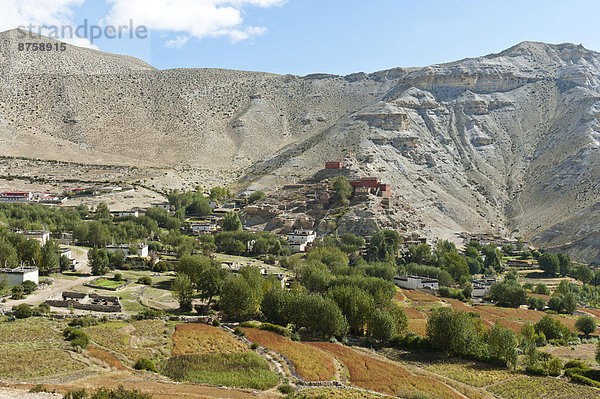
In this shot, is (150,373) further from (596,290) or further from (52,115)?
(52,115)

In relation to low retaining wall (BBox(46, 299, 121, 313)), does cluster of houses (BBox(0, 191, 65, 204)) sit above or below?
above

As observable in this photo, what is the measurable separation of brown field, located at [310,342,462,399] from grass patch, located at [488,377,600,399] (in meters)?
4.73

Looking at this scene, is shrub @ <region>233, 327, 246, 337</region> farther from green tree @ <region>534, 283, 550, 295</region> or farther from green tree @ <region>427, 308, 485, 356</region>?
green tree @ <region>534, 283, 550, 295</region>

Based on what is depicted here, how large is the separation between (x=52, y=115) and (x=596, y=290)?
171m

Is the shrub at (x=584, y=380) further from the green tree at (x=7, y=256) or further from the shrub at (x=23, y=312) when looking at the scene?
the green tree at (x=7, y=256)

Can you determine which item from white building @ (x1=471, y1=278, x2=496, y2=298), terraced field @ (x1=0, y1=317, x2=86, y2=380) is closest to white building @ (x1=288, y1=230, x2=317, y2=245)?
white building @ (x1=471, y1=278, x2=496, y2=298)

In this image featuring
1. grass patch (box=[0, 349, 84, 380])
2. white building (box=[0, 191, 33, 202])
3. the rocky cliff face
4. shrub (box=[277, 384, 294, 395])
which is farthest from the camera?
the rocky cliff face

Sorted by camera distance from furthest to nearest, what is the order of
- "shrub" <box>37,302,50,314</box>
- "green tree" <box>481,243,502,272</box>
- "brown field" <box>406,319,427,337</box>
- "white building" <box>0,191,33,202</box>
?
"white building" <box>0,191,33,202</box> < "green tree" <box>481,243,502,272</box> < "brown field" <box>406,319,427,337</box> < "shrub" <box>37,302,50,314</box>

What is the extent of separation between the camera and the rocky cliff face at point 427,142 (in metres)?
134

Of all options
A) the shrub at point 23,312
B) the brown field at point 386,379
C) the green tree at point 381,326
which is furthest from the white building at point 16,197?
the brown field at point 386,379

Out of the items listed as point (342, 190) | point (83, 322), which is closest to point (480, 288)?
point (342, 190)

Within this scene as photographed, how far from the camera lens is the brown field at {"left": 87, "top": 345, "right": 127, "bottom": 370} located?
35094 millimetres

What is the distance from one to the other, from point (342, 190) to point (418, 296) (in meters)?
42.5

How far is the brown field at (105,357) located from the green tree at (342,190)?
271 ft
